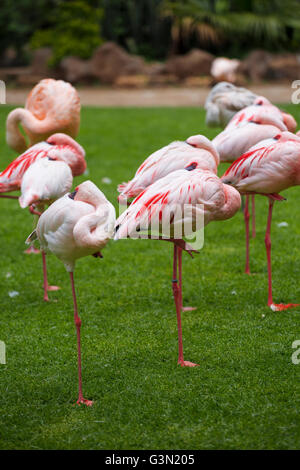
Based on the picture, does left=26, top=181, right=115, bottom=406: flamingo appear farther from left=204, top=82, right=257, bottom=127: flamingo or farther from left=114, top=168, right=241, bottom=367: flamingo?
left=204, top=82, right=257, bottom=127: flamingo

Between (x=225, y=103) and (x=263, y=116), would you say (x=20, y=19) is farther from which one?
(x=263, y=116)

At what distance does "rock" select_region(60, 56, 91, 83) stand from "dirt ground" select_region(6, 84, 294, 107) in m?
0.43

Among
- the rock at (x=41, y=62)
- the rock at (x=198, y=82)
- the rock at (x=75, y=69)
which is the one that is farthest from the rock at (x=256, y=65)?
the rock at (x=41, y=62)

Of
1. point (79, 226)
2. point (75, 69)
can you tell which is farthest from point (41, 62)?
point (79, 226)

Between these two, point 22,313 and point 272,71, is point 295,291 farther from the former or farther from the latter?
point 272,71

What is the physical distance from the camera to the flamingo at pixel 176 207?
137 inches

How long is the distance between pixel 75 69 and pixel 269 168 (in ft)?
44.7

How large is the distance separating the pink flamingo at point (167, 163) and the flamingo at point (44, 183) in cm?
54

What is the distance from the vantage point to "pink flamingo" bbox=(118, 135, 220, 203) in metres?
4.03

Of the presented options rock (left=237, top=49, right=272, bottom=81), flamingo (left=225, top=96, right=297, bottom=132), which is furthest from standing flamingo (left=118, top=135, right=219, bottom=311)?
rock (left=237, top=49, right=272, bottom=81)

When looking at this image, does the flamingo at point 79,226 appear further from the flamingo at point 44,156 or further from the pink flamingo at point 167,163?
the flamingo at point 44,156

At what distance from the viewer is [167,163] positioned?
4.05m

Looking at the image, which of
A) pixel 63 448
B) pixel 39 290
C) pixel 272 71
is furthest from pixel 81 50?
pixel 63 448

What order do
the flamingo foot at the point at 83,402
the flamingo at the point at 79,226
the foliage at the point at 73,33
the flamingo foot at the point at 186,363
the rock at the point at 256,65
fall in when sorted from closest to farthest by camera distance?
the flamingo at the point at 79,226 < the flamingo foot at the point at 83,402 < the flamingo foot at the point at 186,363 < the rock at the point at 256,65 < the foliage at the point at 73,33
